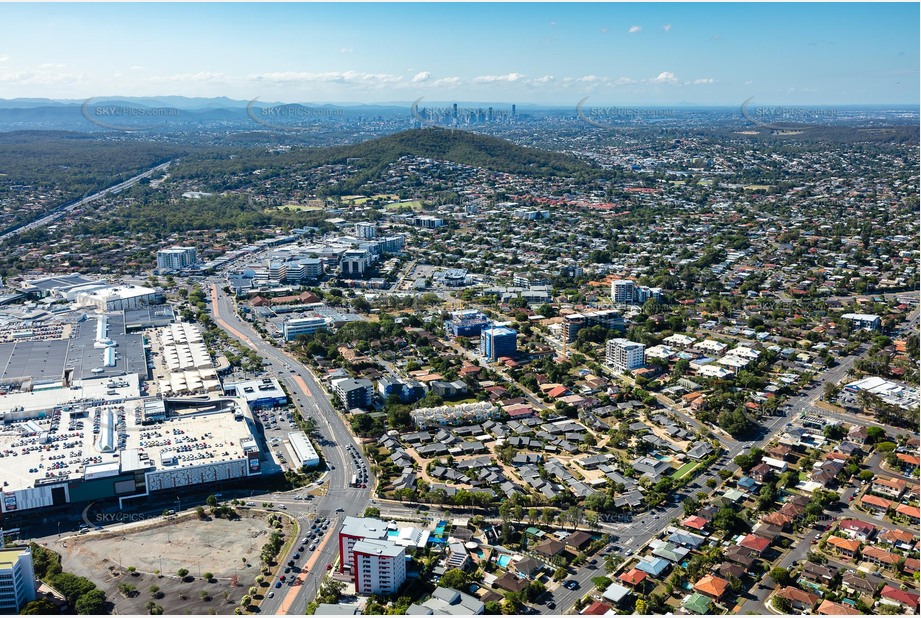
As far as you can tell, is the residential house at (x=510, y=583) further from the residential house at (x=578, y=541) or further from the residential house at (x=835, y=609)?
the residential house at (x=835, y=609)

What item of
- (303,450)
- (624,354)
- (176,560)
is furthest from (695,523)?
(176,560)

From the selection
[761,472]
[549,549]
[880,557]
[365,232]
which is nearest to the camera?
[880,557]

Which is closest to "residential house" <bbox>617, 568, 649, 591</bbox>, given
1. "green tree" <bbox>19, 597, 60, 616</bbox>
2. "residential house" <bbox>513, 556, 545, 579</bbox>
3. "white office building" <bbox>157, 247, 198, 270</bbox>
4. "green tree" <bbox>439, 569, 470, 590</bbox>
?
"residential house" <bbox>513, 556, 545, 579</bbox>

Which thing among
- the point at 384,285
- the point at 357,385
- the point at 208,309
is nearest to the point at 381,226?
the point at 384,285

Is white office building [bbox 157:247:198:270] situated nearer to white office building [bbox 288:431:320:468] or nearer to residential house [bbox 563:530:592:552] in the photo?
white office building [bbox 288:431:320:468]

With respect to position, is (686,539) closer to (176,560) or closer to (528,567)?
(528,567)

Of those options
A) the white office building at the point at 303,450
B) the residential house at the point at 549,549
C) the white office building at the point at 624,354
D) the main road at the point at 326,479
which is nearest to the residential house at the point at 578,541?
the residential house at the point at 549,549
